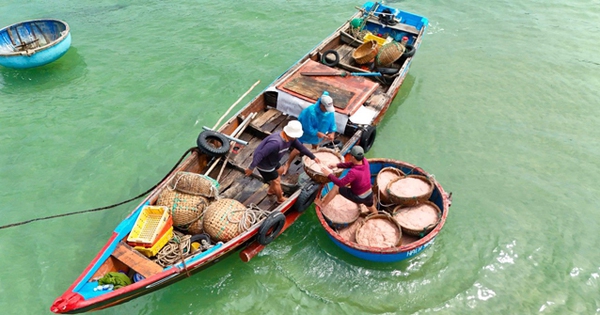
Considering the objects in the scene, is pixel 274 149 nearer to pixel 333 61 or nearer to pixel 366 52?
pixel 333 61

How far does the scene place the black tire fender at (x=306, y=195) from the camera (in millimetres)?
7484

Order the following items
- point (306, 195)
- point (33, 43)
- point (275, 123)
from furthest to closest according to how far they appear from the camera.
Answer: point (33, 43) < point (275, 123) < point (306, 195)

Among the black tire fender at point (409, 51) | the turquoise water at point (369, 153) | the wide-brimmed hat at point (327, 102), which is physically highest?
the wide-brimmed hat at point (327, 102)

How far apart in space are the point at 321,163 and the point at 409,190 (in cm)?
199

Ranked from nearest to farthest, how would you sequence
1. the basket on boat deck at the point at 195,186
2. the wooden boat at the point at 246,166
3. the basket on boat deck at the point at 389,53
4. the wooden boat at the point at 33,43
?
the wooden boat at the point at 246,166
the basket on boat deck at the point at 195,186
the basket on boat deck at the point at 389,53
the wooden boat at the point at 33,43

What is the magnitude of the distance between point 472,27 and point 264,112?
11061 millimetres

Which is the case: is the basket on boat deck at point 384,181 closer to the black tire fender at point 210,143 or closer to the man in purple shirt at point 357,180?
the man in purple shirt at point 357,180

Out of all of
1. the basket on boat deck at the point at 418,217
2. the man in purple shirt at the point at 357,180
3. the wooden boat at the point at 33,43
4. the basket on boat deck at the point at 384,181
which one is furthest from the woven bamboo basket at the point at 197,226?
the wooden boat at the point at 33,43

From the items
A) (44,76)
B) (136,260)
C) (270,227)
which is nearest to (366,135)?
(270,227)

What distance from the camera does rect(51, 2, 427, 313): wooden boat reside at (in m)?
5.99

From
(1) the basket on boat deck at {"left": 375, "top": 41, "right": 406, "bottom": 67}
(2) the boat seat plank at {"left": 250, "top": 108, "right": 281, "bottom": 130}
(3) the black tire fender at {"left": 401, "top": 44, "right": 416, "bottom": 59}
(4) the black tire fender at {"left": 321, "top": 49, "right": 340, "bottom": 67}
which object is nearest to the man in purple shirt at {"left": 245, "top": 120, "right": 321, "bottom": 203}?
(2) the boat seat plank at {"left": 250, "top": 108, "right": 281, "bottom": 130}

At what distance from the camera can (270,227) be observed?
22.8 ft

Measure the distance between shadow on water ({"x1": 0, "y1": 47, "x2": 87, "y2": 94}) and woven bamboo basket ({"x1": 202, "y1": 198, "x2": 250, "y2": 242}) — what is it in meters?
8.82

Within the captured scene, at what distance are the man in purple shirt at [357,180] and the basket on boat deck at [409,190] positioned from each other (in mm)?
524
